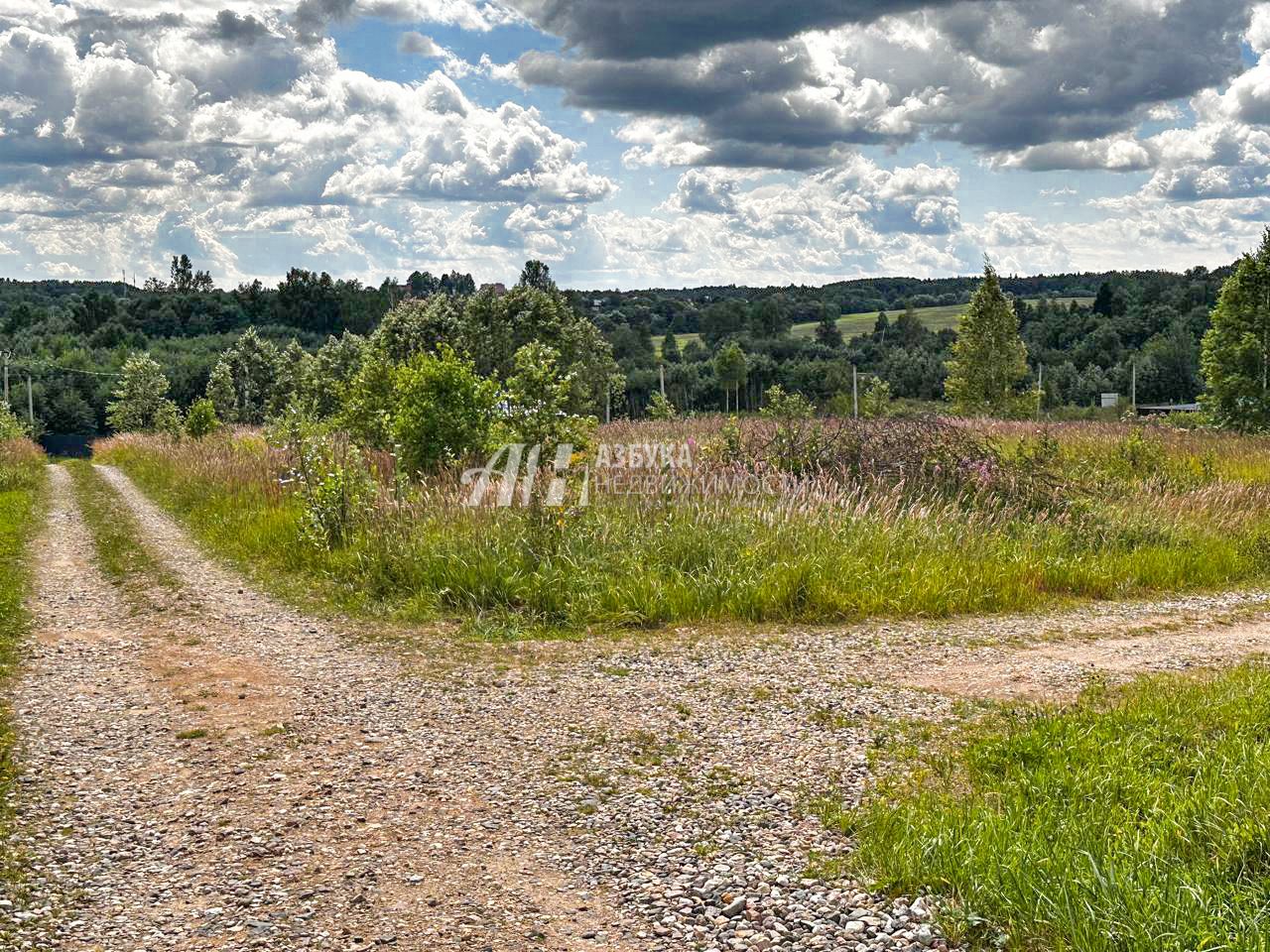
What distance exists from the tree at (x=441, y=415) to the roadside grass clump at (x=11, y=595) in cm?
514

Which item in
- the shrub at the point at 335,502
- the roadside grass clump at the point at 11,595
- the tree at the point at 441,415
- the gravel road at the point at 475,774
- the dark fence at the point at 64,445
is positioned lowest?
the dark fence at the point at 64,445

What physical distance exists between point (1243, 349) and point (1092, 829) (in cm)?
3086

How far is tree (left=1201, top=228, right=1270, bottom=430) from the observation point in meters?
29.5

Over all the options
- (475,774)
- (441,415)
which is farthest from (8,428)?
(475,774)

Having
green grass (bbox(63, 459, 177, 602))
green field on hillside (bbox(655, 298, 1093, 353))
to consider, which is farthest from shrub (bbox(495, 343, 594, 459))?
green field on hillside (bbox(655, 298, 1093, 353))

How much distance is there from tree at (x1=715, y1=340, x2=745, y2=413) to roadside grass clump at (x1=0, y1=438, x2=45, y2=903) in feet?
199

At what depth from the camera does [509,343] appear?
45875mm

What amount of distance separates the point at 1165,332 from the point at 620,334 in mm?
53681

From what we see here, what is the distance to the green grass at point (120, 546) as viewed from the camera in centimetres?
1096

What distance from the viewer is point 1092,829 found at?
13.5ft

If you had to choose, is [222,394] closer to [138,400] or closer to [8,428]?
[138,400]

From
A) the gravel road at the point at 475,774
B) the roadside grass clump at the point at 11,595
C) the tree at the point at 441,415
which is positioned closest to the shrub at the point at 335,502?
the tree at the point at 441,415

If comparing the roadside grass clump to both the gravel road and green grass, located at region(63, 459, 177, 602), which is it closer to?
the gravel road

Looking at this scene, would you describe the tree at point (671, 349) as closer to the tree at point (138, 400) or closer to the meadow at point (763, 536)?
the tree at point (138, 400)
